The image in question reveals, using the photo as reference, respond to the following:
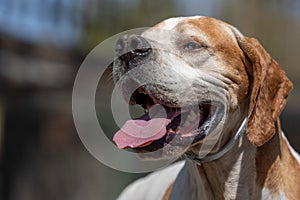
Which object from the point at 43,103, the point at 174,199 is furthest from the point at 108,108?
the point at 174,199

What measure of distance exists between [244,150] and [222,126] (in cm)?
21

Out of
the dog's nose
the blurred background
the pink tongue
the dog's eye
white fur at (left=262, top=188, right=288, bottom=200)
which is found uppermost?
the dog's nose

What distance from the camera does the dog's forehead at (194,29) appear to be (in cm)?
448

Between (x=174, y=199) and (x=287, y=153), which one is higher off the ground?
(x=287, y=153)

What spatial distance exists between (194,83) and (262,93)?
352 millimetres

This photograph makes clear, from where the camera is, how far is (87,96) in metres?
10.3

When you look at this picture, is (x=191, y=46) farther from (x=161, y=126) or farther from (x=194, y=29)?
(x=161, y=126)

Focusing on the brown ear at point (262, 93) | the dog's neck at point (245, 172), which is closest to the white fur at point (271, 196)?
the dog's neck at point (245, 172)

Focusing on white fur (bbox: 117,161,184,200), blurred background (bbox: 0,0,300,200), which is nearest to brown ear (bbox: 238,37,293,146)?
white fur (bbox: 117,161,184,200)

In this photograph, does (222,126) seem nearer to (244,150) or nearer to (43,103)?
(244,150)

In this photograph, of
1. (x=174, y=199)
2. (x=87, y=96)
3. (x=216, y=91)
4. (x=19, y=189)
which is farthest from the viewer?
(x=19, y=189)

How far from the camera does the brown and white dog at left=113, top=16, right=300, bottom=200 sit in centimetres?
432

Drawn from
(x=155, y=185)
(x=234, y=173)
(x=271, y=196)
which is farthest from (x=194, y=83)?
(x=155, y=185)

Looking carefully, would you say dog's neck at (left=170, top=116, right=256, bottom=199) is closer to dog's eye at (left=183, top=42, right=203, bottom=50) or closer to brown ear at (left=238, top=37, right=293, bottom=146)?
brown ear at (left=238, top=37, right=293, bottom=146)
